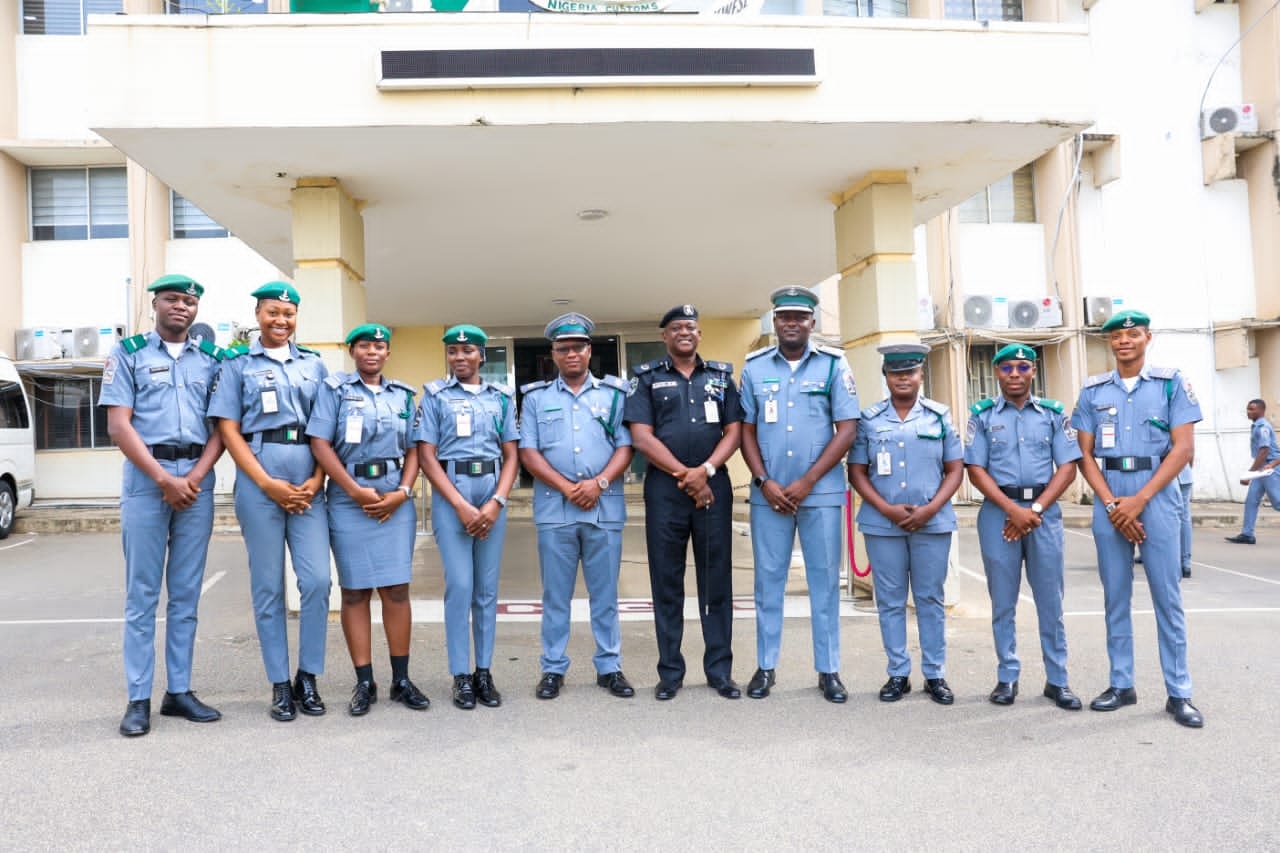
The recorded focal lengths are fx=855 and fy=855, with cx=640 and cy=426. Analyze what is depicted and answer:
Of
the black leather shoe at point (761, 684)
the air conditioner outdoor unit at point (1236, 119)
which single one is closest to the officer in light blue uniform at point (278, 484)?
the black leather shoe at point (761, 684)

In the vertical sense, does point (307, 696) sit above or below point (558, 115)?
below

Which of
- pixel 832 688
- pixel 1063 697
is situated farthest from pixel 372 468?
pixel 1063 697

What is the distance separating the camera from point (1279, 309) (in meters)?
13.4

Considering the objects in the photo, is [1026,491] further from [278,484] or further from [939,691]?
[278,484]

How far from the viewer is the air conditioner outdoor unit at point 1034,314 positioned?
1368cm

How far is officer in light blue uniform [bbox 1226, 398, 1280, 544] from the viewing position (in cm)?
964

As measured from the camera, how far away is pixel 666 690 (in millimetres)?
4121

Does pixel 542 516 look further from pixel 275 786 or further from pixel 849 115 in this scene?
pixel 849 115

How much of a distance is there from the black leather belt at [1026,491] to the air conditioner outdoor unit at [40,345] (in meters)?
14.8

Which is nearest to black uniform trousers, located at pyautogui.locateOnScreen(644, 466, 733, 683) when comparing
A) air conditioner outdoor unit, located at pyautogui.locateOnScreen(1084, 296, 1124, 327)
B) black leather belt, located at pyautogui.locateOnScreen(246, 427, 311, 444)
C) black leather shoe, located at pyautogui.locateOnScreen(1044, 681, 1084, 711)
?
black leather shoe, located at pyautogui.locateOnScreen(1044, 681, 1084, 711)

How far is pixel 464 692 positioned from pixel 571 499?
1031mm

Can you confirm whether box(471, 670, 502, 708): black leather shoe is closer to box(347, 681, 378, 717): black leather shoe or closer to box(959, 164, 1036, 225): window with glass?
box(347, 681, 378, 717): black leather shoe

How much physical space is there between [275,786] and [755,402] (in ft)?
8.83

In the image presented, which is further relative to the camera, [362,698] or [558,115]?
[558,115]
